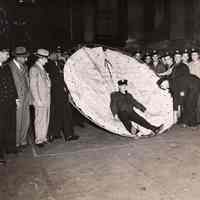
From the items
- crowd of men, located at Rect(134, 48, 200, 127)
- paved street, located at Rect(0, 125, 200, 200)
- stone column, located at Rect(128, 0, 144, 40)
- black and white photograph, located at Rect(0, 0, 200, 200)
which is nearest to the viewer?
paved street, located at Rect(0, 125, 200, 200)

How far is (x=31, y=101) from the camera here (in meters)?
7.03

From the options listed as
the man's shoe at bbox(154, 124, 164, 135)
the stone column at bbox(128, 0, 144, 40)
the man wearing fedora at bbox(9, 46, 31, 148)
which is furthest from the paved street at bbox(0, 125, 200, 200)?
the stone column at bbox(128, 0, 144, 40)

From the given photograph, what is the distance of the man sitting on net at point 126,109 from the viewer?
292 inches

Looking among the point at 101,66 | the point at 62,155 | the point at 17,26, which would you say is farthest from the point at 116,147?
the point at 17,26

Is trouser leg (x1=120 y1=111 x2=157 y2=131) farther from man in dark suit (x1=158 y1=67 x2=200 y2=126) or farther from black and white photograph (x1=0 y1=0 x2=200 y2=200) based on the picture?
man in dark suit (x1=158 y1=67 x2=200 y2=126)

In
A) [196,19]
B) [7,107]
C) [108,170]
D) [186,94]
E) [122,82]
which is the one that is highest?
[196,19]

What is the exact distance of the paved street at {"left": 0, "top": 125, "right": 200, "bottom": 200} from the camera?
5.10 m

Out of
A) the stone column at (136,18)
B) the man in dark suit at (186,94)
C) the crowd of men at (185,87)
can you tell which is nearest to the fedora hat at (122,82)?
the crowd of men at (185,87)

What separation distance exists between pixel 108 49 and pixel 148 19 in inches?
235

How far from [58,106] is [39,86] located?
63 cm

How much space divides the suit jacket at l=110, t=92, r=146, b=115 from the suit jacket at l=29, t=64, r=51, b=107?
1243 mm

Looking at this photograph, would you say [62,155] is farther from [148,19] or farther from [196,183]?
[148,19]

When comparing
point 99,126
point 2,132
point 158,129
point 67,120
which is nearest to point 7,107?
point 2,132

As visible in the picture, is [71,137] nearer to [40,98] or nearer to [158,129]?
[40,98]
